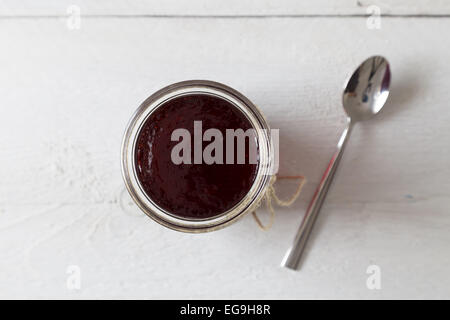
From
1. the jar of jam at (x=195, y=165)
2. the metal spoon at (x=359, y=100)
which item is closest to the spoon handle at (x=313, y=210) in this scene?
the metal spoon at (x=359, y=100)

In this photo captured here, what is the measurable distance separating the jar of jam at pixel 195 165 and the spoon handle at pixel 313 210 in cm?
15

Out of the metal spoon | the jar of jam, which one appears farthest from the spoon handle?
the jar of jam

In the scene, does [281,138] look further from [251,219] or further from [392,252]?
[392,252]

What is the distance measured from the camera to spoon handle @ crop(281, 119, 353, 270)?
68cm

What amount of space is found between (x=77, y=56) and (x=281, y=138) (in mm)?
365

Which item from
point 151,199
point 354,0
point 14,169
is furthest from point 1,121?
point 354,0

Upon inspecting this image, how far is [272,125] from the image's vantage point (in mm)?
697

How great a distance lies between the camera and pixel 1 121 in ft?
2.31

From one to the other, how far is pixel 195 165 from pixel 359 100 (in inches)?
12.0

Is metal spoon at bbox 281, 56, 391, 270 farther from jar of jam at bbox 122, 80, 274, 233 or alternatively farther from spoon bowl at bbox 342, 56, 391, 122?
jar of jam at bbox 122, 80, 274, 233

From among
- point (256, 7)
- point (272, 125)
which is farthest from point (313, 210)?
point (256, 7)

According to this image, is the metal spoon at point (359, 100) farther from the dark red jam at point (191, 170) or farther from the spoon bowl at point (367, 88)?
the dark red jam at point (191, 170)

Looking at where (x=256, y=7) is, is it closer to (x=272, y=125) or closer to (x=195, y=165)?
(x=272, y=125)

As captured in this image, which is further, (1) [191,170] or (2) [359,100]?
(2) [359,100]
